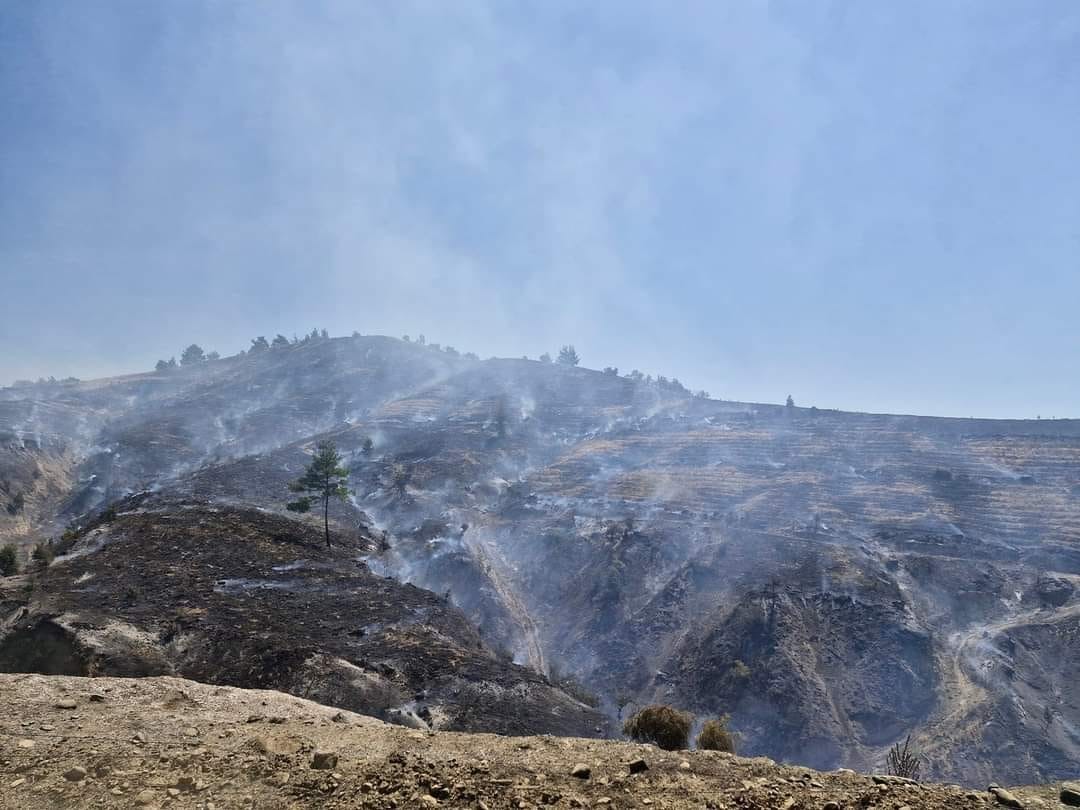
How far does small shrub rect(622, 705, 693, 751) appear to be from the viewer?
40.3 feet

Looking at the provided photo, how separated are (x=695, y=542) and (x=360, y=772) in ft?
140

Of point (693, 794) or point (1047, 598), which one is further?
point (1047, 598)

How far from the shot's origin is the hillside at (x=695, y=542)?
94.3ft

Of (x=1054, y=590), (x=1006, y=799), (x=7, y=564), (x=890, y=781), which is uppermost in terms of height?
(x=1006, y=799)

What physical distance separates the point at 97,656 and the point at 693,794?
1990 centimetres

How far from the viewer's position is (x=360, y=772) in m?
7.12

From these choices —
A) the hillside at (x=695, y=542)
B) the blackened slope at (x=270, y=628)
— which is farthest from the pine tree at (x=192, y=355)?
the blackened slope at (x=270, y=628)

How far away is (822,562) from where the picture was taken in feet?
135

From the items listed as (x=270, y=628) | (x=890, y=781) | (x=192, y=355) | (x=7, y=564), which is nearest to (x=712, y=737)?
(x=890, y=781)

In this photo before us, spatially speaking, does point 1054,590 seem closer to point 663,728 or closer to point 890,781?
point 663,728

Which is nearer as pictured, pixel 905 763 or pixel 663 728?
pixel 663 728

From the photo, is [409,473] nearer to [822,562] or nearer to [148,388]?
[822,562]

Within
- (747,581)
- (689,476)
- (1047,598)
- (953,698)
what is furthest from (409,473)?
(1047,598)

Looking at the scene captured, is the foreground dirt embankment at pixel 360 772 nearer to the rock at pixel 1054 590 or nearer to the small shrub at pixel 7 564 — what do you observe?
the small shrub at pixel 7 564
